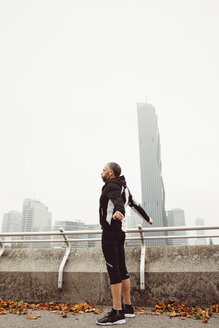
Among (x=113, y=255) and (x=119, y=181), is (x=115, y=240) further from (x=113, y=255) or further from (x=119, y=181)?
(x=119, y=181)

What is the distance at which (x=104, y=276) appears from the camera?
3941mm

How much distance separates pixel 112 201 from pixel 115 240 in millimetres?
500

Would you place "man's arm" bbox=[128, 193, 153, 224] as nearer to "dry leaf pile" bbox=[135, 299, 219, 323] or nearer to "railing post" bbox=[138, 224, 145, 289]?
"railing post" bbox=[138, 224, 145, 289]

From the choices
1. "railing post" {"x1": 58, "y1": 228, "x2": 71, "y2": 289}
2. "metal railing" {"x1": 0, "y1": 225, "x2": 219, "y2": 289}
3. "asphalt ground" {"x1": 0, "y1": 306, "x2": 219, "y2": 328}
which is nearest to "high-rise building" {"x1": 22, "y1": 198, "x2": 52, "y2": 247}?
"metal railing" {"x1": 0, "y1": 225, "x2": 219, "y2": 289}

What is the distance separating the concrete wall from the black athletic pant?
2.57 feet

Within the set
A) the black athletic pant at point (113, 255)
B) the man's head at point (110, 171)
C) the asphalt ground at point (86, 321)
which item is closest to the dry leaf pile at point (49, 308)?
the asphalt ground at point (86, 321)

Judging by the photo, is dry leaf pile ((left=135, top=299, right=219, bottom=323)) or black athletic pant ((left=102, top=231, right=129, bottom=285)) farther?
dry leaf pile ((left=135, top=299, right=219, bottom=323))

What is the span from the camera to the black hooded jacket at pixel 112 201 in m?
3.05

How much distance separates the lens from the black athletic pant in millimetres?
3018

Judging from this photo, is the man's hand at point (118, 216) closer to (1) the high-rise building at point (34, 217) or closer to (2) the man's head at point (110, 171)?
(2) the man's head at point (110, 171)

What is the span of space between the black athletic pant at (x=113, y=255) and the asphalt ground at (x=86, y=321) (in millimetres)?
523

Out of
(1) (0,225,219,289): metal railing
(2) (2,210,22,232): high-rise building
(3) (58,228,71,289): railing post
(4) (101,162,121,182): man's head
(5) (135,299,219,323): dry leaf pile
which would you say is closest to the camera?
(5) (135,299,219,323): dry leaf pile

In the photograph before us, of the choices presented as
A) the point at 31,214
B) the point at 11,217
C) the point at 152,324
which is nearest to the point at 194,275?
the point at 152,324

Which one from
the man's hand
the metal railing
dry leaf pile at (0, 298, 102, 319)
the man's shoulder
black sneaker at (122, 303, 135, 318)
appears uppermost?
the man's shoulder
